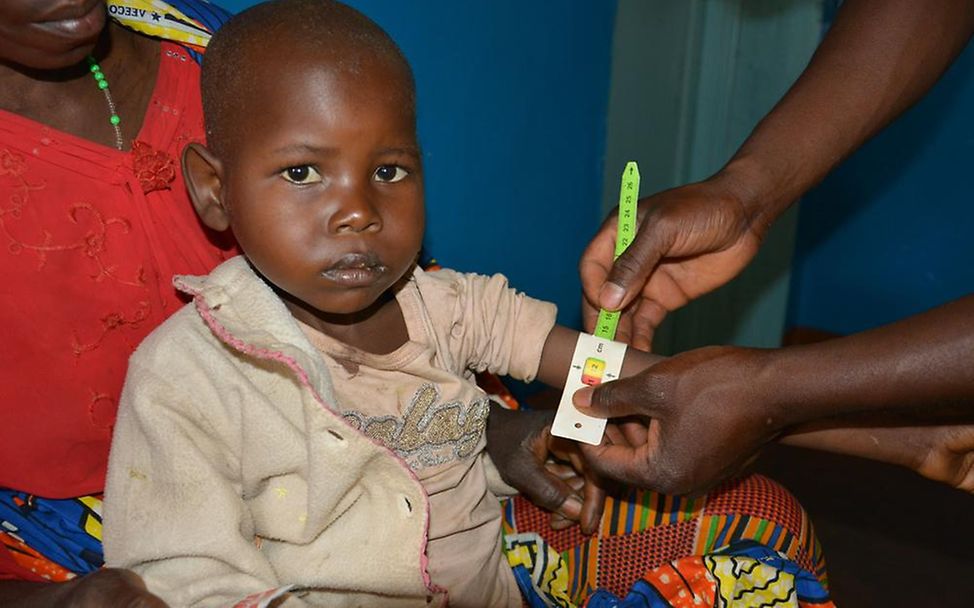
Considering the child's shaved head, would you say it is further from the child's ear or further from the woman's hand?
the woman's hand

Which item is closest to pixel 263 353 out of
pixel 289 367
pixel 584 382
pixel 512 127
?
pixel 289 367

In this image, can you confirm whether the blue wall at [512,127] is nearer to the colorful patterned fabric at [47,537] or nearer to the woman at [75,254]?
the woman at [75,254]

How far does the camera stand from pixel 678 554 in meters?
1.46

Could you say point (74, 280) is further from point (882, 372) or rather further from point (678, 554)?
point (882, 372)

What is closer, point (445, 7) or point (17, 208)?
point (17, 208)

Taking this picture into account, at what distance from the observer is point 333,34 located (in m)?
1.21

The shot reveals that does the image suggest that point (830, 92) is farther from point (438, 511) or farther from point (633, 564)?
point (438, 511)

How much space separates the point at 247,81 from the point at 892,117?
1.19 m

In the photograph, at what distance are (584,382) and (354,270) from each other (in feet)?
1.31

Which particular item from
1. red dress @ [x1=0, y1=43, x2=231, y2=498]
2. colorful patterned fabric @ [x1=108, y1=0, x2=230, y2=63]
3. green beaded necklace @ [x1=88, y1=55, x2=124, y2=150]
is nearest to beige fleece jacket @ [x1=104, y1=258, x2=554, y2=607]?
red dress @ [x1=0, y1=43, x2=231, y2=498]

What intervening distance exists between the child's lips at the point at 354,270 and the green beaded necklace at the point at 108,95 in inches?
14.6

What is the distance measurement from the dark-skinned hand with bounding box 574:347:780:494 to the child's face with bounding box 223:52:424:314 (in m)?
0.39

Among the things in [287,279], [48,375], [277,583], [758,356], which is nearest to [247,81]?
[287,279]

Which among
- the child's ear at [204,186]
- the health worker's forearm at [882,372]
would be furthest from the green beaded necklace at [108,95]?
the health worker's forearm at [882,372]
